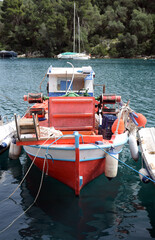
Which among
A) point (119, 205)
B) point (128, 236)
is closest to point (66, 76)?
point (119, 205)

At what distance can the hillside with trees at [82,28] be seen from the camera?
99.1m

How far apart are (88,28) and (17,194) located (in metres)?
104

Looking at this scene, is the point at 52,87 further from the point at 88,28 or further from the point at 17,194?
the point at 88,28

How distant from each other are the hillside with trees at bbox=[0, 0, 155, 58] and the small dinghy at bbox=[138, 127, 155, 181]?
87.6 meters

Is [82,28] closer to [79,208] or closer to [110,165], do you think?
[110,165]

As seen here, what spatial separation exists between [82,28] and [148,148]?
322ft

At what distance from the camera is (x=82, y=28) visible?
4063 inches

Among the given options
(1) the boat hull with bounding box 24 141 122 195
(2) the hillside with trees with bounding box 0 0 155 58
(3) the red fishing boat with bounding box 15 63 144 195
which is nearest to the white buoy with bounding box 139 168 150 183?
(3) the red fishing boat with bounding box 15 63 144 195

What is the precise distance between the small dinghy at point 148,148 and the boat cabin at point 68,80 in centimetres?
427

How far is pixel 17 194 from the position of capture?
32.7ft

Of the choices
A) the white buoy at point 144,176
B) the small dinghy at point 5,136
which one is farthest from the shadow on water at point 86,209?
the small dinghy at point 5,136

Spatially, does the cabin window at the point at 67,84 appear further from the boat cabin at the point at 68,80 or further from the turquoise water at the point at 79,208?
the turquoise water at the point at 79,208

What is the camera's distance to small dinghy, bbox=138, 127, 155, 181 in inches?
375

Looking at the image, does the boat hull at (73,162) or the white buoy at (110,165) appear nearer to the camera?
the boat hull at (73,162)
